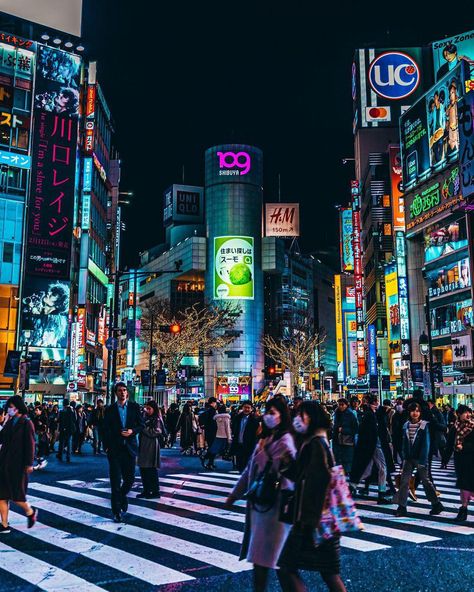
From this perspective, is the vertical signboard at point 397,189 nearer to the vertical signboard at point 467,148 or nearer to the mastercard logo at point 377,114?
the mastercard logo at point 377,114

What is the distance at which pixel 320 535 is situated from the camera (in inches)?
170

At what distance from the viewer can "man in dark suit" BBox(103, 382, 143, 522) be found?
373 inches

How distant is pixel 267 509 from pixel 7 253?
47270 mm

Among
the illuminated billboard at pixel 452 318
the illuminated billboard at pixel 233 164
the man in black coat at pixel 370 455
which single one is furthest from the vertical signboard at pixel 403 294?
the man in black coat at pixel 370 455

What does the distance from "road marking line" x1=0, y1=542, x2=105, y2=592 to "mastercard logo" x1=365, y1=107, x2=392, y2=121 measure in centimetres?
8732

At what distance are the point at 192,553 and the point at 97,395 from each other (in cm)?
5506

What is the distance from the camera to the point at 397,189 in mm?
63844

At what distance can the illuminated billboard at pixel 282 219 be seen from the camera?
321ft

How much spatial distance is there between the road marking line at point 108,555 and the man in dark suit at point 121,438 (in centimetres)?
117

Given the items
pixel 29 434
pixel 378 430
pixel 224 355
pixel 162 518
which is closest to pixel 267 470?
pixel 29 434

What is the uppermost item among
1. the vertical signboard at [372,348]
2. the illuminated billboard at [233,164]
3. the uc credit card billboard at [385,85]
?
the uc credit card billboard at [385,85]

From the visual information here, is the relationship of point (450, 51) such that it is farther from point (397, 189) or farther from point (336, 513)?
point (336, 513)

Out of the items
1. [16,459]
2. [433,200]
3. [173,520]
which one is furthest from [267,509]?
[433,200]

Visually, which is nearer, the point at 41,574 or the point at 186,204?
the point at 41,574
